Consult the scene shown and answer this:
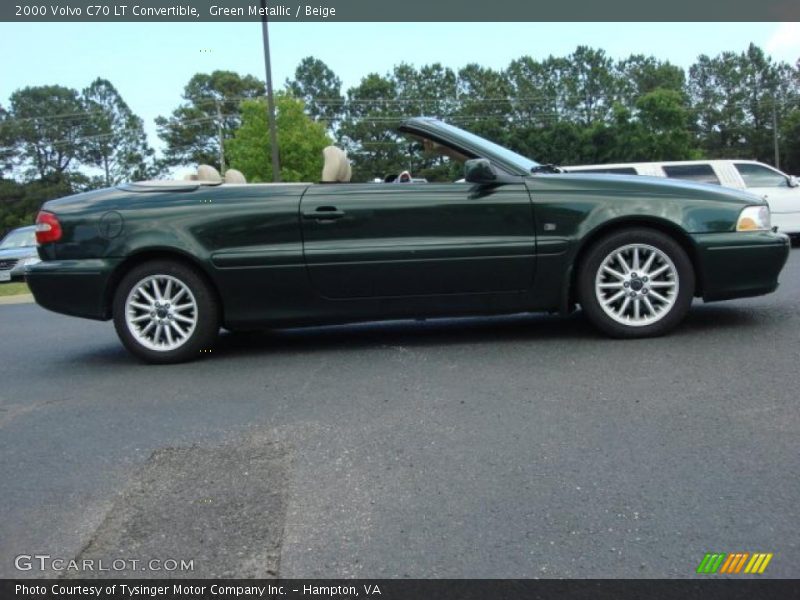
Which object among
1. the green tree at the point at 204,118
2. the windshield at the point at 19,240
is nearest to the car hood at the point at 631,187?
the windshield at the point at 19,240

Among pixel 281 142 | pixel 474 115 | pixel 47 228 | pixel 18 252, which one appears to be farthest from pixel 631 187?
pixel 474 115

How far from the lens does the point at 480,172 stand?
4.94 m

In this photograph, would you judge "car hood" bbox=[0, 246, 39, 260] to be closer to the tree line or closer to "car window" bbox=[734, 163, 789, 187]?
"car window" bbox=[734, 163, 789, 187]

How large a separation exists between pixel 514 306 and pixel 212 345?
7.11 feet

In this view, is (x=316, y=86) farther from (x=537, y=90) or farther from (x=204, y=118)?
(x=537, y=90)

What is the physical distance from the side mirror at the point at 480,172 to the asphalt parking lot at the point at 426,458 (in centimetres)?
113

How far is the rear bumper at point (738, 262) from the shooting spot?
4934mm

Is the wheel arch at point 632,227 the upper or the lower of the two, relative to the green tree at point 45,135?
lower

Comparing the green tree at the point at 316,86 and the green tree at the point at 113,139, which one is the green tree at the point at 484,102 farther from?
the green tree at the point at 113,139

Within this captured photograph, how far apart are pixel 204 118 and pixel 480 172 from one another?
61382 millimetres

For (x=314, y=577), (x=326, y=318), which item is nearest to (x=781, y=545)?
(x=314, y=577)

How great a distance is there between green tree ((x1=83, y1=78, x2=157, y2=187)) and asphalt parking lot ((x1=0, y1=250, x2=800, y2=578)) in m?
62.0
